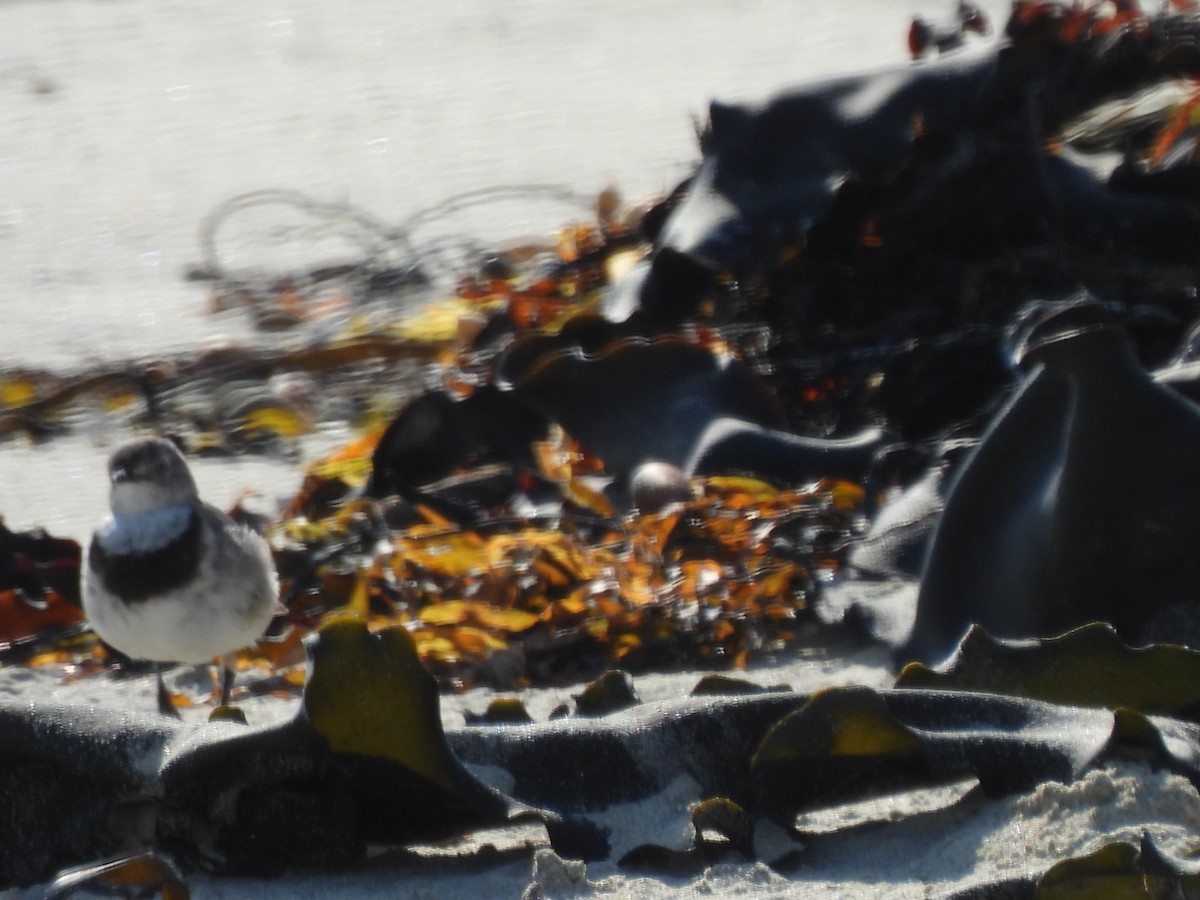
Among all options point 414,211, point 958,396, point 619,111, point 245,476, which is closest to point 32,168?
point 414,211

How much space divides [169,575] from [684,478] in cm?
91

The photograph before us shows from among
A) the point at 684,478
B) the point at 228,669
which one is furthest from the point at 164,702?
the point at 684,478

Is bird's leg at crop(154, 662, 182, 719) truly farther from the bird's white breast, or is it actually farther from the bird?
the bird's white breast

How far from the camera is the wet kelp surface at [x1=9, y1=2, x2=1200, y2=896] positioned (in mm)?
1764

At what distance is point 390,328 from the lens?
4504mm

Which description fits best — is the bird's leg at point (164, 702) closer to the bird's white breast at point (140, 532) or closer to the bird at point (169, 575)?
the bird at point (169, 575)

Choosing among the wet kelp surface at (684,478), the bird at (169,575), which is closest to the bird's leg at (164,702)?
the bird at (169,575)

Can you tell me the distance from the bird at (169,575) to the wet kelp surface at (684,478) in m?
0.13

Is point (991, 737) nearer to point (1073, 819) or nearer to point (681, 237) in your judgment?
point (1073, 819)

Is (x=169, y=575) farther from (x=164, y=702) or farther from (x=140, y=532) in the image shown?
(x=164, y=702)

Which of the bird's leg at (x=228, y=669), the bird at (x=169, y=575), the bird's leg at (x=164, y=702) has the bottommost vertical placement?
the bird's leg at (x=228, y=669)

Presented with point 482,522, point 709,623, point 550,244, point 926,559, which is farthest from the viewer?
point 550,244

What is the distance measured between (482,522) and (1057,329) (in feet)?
4.37

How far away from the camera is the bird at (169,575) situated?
9.60 feet
